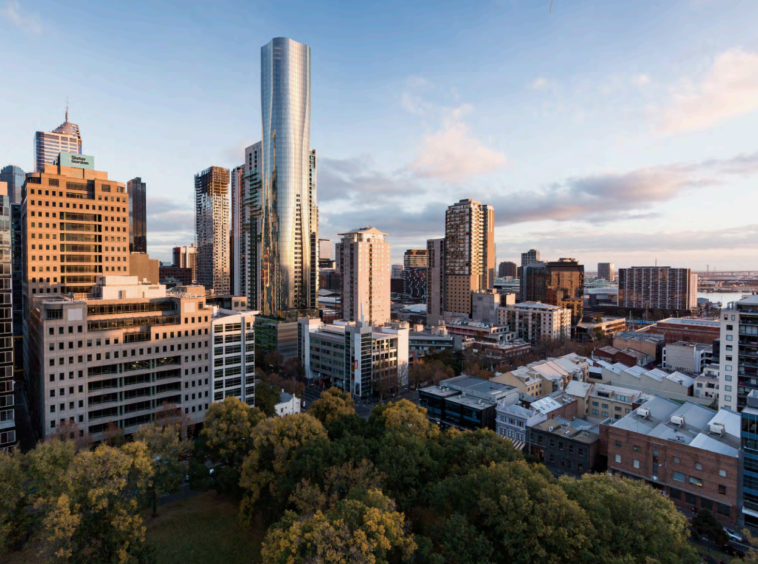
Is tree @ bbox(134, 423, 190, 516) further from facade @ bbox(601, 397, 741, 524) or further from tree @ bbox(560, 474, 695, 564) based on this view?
facade @ bbox(601, 397, 741, 524)

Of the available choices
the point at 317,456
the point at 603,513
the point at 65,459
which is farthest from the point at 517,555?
the point at 65,459

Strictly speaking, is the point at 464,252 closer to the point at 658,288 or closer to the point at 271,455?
the point at 658,288

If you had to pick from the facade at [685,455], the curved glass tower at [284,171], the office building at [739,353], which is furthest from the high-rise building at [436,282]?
the facade at [685,455]

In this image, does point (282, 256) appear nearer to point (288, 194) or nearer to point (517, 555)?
point (288, 194)

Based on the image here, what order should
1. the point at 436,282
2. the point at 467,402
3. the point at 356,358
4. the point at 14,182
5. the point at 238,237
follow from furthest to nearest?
the point at 14,182, the point at 238,237, the point at 436,282, the point at 356,358, the point at 467,402

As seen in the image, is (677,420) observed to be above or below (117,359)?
below

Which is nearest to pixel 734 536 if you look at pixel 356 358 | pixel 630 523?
pixel 630 523
